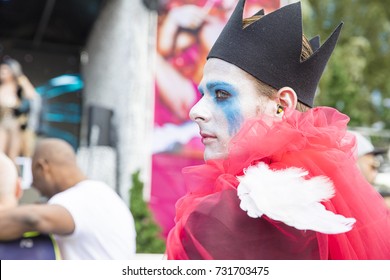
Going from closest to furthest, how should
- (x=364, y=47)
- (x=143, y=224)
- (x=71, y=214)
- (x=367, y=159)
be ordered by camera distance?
(x=71, y=214) → (x=367, y=159) → (x=143, y=224) → (x=364, y=47)

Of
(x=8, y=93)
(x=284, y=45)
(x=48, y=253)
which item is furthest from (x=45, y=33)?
(x=284, y=45)

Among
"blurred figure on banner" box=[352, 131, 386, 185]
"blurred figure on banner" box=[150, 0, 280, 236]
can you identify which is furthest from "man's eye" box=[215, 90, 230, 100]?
"blurred figure on banner" box=[150, 0, 280, 236]

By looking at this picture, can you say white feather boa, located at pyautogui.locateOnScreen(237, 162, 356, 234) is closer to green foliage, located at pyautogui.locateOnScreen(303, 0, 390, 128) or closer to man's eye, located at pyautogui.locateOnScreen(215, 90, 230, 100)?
man's eye, located at pyautogui.locateOnScreen(215, 90, 230, 100)

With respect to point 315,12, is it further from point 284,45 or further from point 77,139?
point 284,45

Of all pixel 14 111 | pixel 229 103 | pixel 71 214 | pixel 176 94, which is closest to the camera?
pixel 229 103

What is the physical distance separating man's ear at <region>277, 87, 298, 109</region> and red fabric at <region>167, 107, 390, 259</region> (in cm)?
4

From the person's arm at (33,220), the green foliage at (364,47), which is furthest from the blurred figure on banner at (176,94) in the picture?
the green foliage at (364,47)

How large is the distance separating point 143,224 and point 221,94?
4291 mm

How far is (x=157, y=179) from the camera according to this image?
5648 millimetres

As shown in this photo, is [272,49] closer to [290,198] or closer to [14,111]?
[290,198]

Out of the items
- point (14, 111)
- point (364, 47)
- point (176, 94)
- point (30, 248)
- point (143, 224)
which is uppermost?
point (364, 47)

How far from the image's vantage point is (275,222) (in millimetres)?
905

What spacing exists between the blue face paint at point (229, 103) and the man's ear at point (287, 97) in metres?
0.08

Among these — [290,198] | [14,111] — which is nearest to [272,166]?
[290,198]
